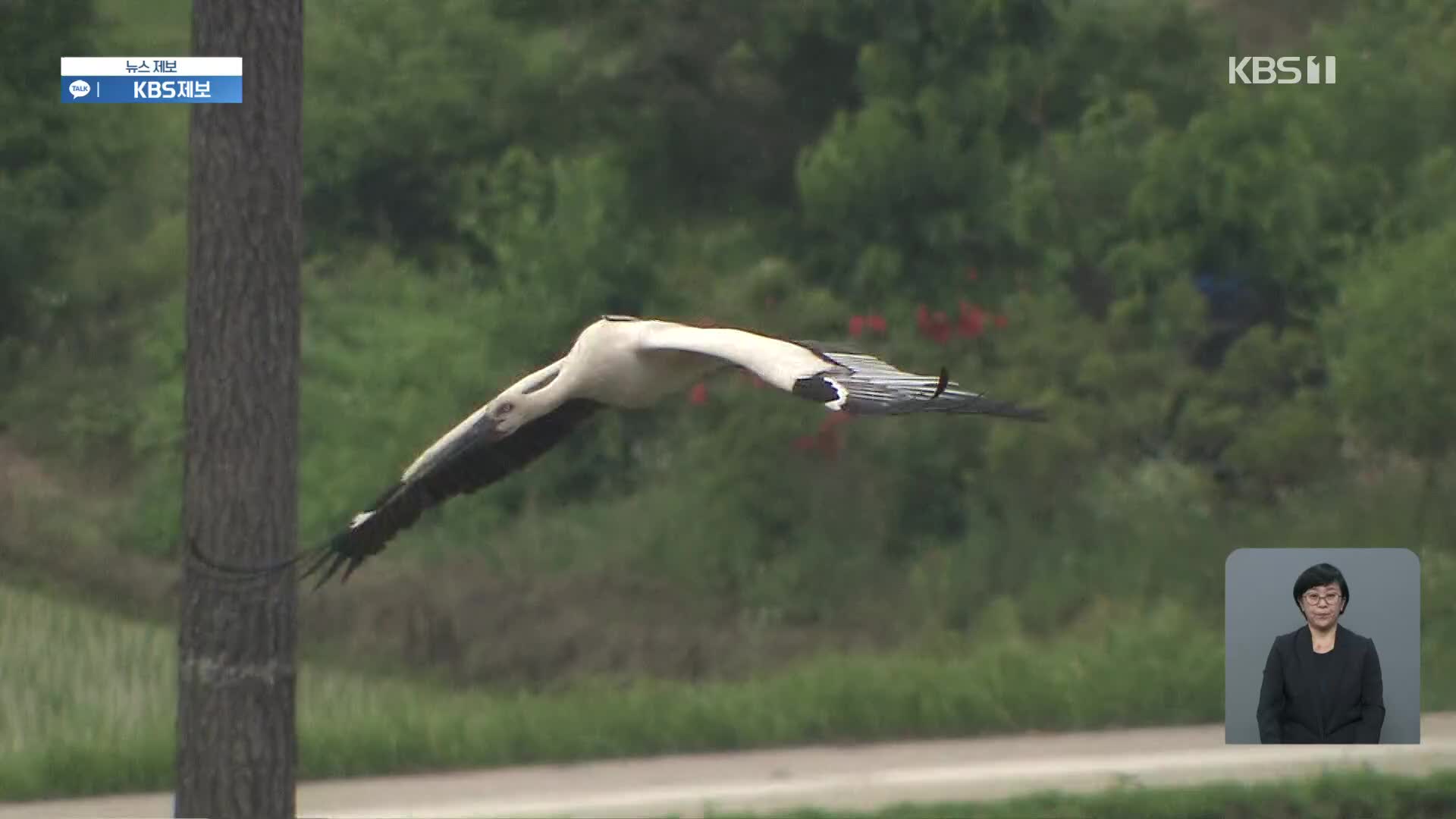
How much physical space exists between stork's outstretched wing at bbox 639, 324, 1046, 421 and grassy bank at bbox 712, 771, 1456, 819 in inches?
110

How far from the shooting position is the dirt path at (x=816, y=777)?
8.26m

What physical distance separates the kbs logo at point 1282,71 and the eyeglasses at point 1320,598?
548 centimetres

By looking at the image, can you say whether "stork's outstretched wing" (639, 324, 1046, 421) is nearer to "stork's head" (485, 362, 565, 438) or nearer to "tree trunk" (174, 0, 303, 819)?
"stork's head" (485, 362, 565, 438)

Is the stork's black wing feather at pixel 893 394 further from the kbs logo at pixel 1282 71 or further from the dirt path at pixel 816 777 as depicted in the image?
the kbs logo at pixel 1282 71

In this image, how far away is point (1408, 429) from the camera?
11.2 meters

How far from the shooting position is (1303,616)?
7.77 meters

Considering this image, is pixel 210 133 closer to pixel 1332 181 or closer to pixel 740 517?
pixel 740 517

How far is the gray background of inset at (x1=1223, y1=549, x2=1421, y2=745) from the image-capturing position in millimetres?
7734

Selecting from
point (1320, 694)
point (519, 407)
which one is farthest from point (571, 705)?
point (519, 407)

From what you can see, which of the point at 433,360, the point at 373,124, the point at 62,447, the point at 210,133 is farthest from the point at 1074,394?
the point at 210,133

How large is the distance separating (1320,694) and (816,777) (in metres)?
1.87

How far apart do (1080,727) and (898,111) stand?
3.57m
